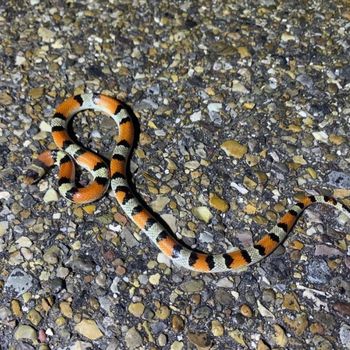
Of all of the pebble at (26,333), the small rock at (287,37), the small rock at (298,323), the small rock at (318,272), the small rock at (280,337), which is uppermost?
the small rock at (287,37)

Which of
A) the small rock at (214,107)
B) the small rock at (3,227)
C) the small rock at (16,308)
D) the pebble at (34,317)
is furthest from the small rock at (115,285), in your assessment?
the small rock at (214,107)

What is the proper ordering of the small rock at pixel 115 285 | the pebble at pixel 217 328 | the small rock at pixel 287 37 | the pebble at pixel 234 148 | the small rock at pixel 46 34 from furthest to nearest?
the small rock at pixel 287 37, the small rock at pixel 46 34, the pebble at pixel 234 148, the small rock at pixel 115 285, the pebble at pixel 217 328

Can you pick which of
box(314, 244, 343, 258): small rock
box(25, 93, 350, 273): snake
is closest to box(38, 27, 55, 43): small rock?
box(25, 93, 350, 273): snake

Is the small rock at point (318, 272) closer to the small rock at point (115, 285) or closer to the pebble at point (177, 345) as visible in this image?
the pebble at point (177, 345)

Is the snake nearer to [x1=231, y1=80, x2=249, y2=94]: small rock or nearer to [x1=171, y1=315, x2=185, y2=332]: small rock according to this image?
[x1=171, y1=315, x2=185, y2=332]: small rock

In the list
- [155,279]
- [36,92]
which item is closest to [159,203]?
[155,279]

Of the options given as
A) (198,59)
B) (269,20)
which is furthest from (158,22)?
(269,20)
